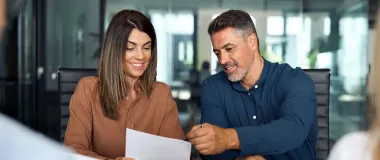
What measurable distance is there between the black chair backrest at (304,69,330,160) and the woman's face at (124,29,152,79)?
2.63 feet

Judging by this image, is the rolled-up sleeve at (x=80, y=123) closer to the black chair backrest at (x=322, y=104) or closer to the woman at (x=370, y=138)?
the black chair backrest at (x=322, y=104)

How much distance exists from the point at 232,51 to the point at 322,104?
0.63m

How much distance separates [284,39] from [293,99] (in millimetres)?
4490

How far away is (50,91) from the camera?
6090 mm

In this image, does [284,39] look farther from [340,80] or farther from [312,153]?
[312,153]

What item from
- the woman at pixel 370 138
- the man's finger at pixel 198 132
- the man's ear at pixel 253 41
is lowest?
the man's finger at pixel 198 132

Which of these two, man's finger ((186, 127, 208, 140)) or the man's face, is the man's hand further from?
the man's face

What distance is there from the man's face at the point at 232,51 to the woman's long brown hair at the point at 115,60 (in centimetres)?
29

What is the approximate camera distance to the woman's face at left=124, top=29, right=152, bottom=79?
79.4 inches

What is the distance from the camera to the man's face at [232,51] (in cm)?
200

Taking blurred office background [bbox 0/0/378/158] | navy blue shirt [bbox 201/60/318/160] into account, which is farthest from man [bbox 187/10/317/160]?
blurred office background [bbox 0/0/378/158]

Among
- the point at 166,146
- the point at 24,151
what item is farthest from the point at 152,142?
the point at 24,151

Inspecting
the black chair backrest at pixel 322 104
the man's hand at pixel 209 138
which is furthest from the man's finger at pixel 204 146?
the black chair backrest at pixel 322 104

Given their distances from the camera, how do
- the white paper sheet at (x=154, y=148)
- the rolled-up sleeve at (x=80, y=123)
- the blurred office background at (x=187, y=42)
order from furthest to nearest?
the blurred office background at (x=187, y=42)
the rolled-up sleeve at (x=80, y=123)
the white paper sheet at (x=154, y=148)
